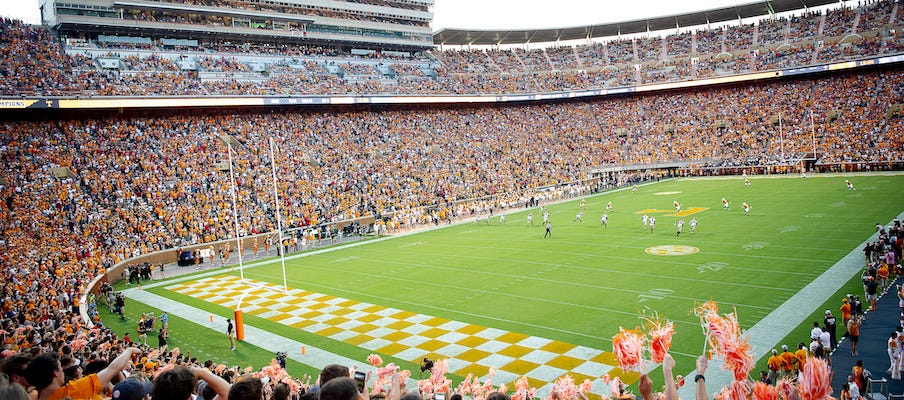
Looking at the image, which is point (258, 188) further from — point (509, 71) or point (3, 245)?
point (509, 71)

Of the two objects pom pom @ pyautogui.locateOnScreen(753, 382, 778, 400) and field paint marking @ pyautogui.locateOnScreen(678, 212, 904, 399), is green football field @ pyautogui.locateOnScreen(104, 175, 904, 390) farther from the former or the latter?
pom pom @ pyautogui.locateOnScreen(753, 382, 778, 400)

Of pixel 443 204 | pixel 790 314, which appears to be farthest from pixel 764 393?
pixel 443 204

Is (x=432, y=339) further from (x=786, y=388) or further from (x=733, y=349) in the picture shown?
(x=733, y=349)

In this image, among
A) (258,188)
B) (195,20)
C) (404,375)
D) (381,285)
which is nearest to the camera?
(404,375)

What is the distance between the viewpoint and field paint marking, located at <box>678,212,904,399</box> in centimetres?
1370

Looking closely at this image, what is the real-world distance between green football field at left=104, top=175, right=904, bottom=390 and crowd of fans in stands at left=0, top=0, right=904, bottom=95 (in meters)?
19.7

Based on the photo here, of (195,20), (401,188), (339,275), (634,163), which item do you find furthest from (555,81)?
(339,275)

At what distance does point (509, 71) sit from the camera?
7244 cm

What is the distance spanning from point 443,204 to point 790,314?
30.5 m

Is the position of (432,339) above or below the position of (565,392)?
below

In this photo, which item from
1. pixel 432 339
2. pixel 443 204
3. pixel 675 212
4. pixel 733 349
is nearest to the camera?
pixel 733 349

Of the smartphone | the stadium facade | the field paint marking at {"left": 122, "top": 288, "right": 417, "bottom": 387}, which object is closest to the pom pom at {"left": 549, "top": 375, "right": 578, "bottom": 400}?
the smartphone

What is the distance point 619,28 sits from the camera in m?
78.1

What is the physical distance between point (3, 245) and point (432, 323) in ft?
69.5
